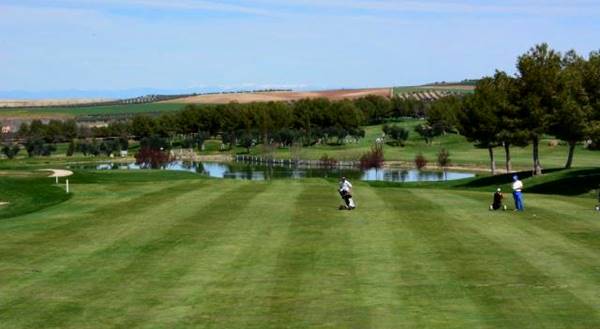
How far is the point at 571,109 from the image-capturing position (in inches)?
2324

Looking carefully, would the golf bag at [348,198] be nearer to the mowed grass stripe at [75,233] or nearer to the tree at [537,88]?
the mowed grass stripe at [75,233]

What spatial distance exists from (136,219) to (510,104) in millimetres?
38098

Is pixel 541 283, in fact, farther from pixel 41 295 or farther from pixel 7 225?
pixel 7 225

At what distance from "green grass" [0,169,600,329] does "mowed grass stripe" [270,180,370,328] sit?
41 millimetres

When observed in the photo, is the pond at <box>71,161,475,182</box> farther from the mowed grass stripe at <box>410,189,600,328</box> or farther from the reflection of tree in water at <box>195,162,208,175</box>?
the mowed grass stripe at <box>410,189,600,328</box>

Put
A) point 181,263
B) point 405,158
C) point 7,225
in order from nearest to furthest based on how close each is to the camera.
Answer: point 181,263
point 7,225
point 405,158

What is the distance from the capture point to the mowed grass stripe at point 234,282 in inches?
712

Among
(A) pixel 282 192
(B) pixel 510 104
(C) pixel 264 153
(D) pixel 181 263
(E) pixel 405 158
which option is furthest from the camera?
(C) pixel 264 153

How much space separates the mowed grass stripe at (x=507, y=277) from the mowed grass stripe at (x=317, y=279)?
2.49 m

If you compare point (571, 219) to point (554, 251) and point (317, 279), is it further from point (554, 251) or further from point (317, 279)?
point (317, 279)

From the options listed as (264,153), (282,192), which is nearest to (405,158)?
(264,153)

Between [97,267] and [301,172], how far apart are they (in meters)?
Result: 92.6

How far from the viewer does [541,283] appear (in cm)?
2081

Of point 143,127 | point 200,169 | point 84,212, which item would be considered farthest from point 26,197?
point 143,127
